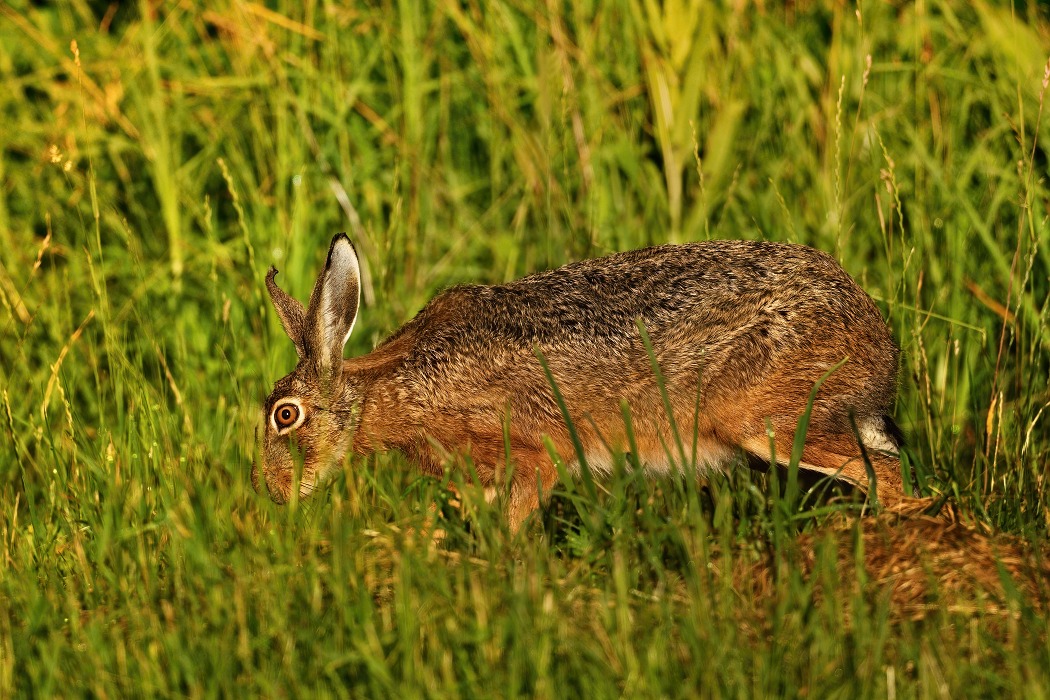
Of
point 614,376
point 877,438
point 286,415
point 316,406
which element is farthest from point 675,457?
point 286,415

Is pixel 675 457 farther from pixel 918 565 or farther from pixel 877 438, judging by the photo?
pixel 918 565

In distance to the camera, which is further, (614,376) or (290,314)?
(290,314)

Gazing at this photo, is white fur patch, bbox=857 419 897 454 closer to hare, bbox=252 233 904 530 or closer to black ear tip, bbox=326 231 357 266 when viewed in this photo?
hare, bbox=252 233 904 530

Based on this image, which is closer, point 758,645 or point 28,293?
point 758,645

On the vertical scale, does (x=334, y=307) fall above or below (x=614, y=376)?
above

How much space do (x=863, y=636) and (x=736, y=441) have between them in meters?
1.51

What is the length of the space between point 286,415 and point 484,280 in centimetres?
178

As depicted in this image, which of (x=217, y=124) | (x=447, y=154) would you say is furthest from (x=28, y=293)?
(x=447, y=154)

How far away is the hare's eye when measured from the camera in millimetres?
5035

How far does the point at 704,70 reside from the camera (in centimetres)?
655

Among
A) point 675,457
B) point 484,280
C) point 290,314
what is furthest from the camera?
point 484,280

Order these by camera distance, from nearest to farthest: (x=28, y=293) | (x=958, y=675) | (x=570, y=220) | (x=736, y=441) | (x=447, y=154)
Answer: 1. (x=958, y=675)
2. (x=736, y=441)
3. (x=570, y=220)
4. (x=28, y=293)
5. (x=447, y=154)

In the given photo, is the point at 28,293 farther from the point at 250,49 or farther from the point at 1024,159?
the point at 1024,159

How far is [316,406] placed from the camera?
16.6ft
